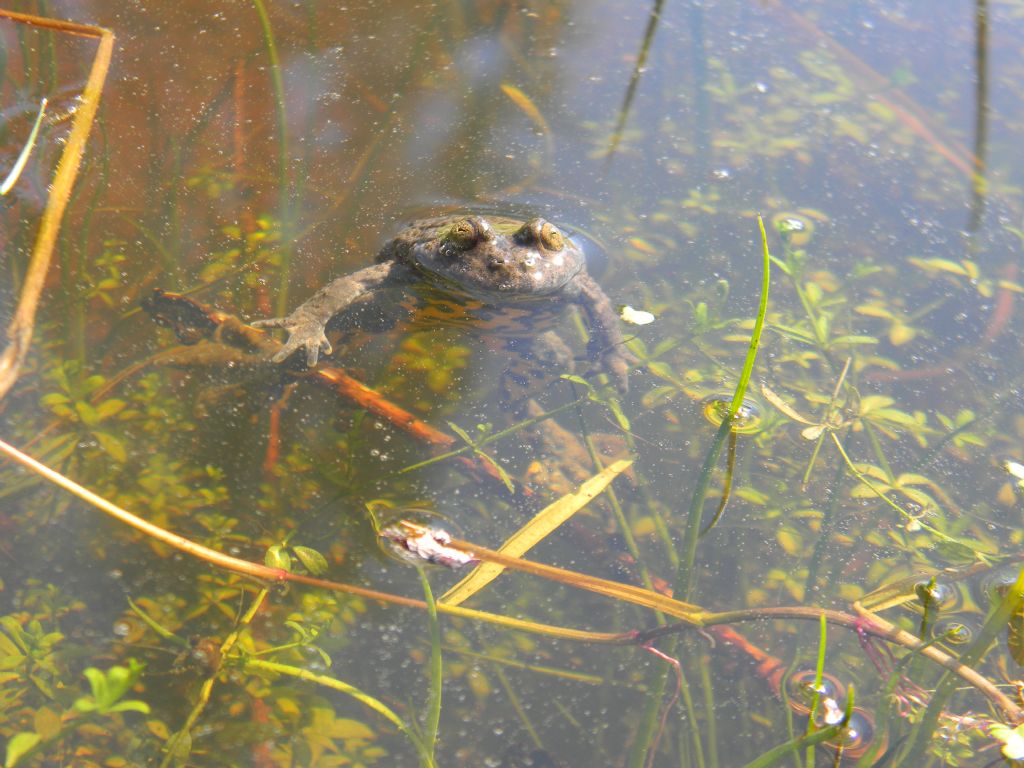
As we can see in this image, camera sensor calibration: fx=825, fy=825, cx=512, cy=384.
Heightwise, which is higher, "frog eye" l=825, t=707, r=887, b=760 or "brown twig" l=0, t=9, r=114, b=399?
"brown twig" l=0, t=9, r=114, b=399

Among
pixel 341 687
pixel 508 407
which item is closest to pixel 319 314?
pixel 508 407

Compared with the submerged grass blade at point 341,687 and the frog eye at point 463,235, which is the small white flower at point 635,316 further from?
the submerged grass blade at point 341,687

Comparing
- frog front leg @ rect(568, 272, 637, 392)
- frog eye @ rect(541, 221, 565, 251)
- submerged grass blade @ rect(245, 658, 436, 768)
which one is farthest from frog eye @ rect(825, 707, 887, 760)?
frog eye @ rect(541, 221, 565, 251)

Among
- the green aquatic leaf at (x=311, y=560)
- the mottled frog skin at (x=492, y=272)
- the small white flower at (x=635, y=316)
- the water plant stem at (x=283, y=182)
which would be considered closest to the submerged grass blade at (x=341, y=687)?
the green aquatic leaf at (x=311, y=560)

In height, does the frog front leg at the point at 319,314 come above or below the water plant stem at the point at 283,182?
below

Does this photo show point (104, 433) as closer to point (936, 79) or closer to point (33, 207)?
point (33, 207)

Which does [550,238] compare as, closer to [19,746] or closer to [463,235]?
[463,235]

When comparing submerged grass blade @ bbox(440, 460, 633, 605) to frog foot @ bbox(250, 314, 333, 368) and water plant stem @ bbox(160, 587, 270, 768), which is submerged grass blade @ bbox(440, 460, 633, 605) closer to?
water plant stem @ bbox(160, 587, 270, 768)
